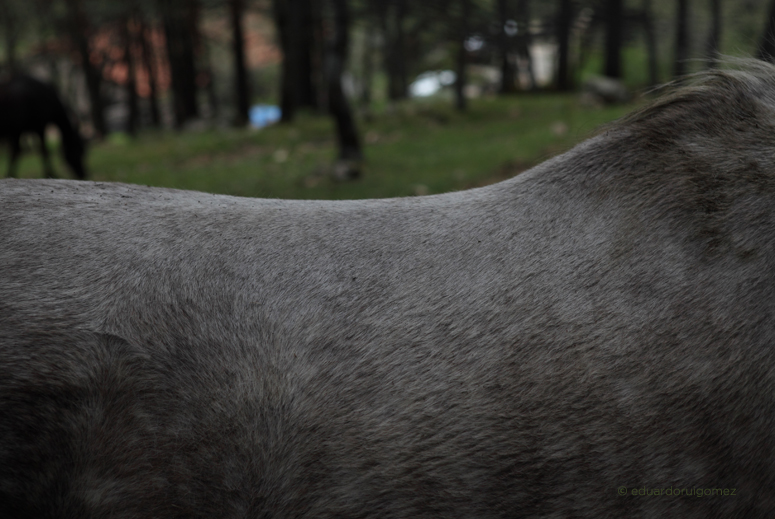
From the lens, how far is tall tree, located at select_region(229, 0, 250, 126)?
51.9 feet

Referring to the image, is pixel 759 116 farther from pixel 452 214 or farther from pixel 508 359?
pixel 508 359

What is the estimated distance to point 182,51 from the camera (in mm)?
19078

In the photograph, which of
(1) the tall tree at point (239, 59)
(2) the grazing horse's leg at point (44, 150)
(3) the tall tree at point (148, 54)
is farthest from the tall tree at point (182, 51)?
(2) the grazing horse's leg at point (44, 150)

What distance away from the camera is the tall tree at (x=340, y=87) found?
29.4 feet

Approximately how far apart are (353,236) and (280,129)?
12.6 meters

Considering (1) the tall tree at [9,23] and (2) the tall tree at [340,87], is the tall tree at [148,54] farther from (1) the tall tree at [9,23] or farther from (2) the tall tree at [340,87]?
(2) the tall tree at [340,87]

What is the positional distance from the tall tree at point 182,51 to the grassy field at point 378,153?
3.48 meters

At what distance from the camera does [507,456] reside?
5.07 ft

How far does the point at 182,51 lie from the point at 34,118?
29.2ft

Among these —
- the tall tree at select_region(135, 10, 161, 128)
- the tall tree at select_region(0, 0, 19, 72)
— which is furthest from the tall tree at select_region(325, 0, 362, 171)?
the tall tree at select_region(0, 0, 19, 72)

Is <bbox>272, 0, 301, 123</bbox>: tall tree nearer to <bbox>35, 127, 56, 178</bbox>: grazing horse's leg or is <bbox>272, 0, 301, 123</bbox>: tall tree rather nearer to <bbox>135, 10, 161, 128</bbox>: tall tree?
<bbox>135, 10, 161, 128</bbox>: tall tree

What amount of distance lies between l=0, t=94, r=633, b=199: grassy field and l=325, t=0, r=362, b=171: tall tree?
1.06ft

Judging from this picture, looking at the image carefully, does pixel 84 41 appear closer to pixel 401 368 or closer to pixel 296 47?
pixel 296 47

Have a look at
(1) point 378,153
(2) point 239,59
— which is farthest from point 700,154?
(2) point 239,59
